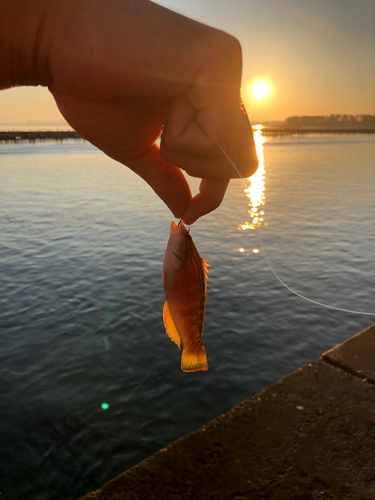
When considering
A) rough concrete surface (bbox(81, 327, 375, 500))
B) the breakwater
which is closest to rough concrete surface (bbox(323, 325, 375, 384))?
rough concrete surface (bbox(81, 327, 375, 500))

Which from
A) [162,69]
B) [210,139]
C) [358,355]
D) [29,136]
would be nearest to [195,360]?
[210,139]

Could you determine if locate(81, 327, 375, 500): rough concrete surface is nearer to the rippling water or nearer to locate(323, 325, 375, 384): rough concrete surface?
locate(323, 325, 375, 384): rough concrete surface

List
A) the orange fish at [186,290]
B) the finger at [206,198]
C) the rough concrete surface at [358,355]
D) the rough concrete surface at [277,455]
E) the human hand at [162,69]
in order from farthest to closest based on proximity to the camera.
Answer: the rough concrete surface at [358,355] → the rough concrete surface at [277,455] → the orange fish at [186,290] → the finger at [206,198] → the human hand at [162,69]

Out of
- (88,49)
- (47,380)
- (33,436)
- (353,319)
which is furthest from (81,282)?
(88,49)

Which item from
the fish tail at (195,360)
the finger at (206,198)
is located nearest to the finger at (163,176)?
the finger at (206,198)

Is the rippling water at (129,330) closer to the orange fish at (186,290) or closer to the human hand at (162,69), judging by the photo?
the orange fish at (186,290)

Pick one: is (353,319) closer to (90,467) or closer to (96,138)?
(90,467)

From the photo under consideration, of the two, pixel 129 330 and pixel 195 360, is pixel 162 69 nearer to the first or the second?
pixel 195 360
